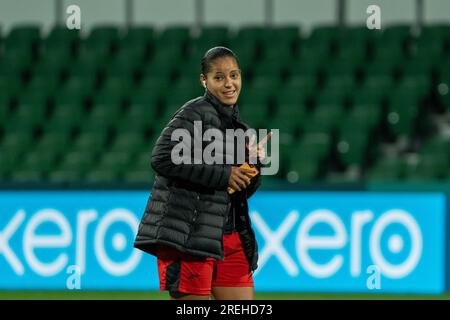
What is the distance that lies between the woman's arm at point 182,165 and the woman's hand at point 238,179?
7 cm

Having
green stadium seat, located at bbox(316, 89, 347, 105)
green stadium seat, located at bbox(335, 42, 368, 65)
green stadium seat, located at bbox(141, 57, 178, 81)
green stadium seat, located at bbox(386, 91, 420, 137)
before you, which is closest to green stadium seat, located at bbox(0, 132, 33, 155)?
green stadium seat, located at bbox(141, 57, 178, 81)

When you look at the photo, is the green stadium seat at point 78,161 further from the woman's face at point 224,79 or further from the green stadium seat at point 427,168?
the woman's face at point 224,79

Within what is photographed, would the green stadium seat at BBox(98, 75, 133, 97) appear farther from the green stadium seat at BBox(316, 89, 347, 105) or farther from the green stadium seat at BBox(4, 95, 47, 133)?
the green stadium seat at BBox(316, 89, 347, 105)

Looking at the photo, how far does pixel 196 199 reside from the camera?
244 inches

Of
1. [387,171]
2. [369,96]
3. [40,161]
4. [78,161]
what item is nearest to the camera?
[387,171]

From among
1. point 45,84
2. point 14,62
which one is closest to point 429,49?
point 45,84

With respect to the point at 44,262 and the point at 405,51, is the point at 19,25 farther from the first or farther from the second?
the point at 44,262

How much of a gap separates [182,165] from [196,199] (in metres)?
0.19

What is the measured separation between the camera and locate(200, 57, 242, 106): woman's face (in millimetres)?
6266

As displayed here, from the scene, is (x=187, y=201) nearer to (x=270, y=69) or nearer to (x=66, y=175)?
(x=66, y=175)

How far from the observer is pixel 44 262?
12719mm

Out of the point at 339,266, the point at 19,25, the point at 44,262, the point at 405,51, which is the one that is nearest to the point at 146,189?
the point at 44,262

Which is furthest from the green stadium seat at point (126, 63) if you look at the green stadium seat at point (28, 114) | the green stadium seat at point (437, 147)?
the green stadium seat at point (437, 147)

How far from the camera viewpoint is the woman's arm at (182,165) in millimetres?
6133
